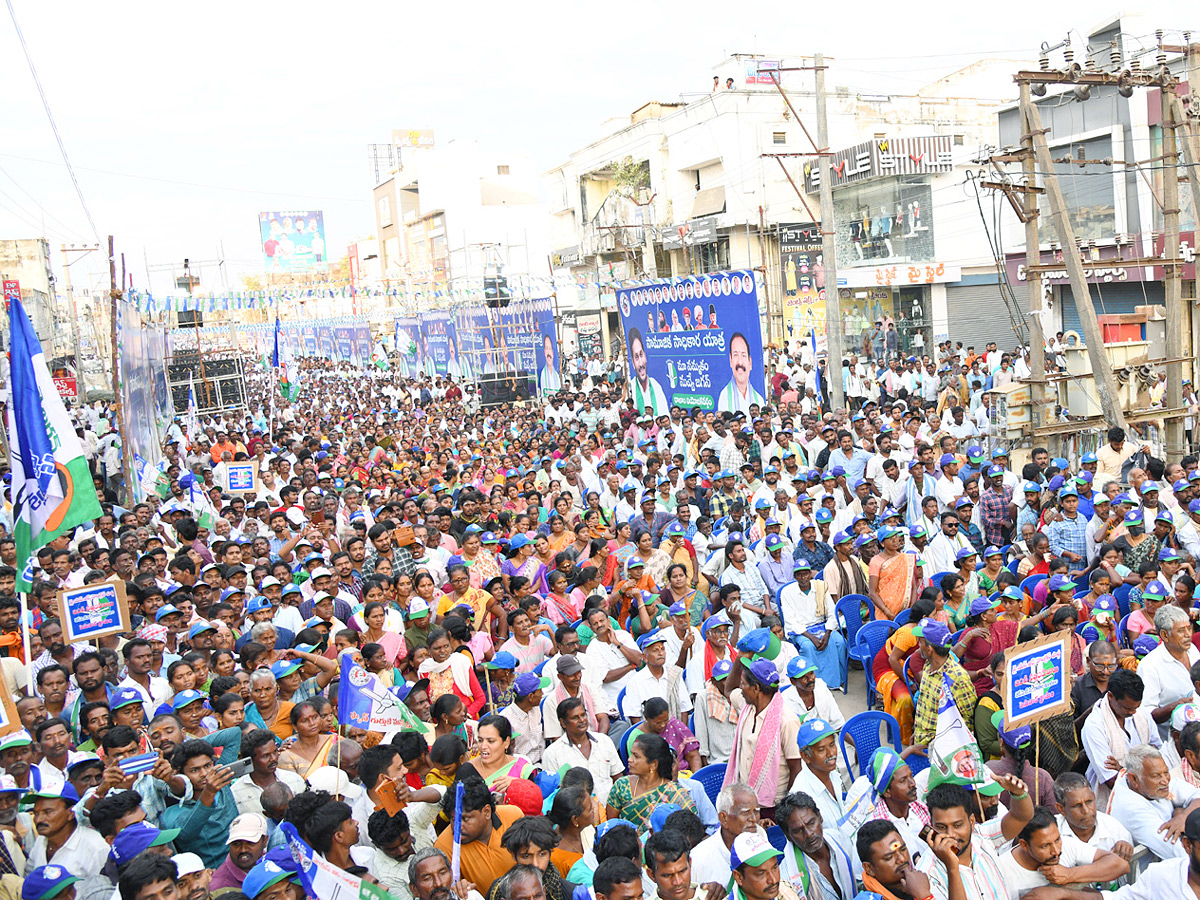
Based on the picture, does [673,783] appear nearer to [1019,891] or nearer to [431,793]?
[431,793]

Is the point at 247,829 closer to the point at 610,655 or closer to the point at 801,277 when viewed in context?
the point at 610,655

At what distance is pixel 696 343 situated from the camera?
16344 mm

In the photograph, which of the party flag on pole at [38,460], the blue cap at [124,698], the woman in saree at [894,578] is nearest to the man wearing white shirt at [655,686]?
the woman in saree at [894,578]

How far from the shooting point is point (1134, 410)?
11.4m

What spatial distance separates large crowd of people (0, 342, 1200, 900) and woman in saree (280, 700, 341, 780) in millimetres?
18

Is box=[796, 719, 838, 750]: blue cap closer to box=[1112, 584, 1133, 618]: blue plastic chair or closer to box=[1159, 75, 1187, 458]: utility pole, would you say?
box=[1112, 584, 1133, 618]: blue plastic chair

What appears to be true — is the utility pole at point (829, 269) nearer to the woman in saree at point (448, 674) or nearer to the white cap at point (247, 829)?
the woman in saree at point (448, 674)

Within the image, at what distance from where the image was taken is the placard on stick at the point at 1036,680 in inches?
168

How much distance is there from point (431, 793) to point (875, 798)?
190cm

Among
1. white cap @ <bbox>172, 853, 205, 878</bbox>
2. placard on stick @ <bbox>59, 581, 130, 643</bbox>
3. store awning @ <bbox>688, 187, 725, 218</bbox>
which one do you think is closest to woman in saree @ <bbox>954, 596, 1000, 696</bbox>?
white cap @ <bbox>172, 853, 205, 878</bbox>

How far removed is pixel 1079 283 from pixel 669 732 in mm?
8348

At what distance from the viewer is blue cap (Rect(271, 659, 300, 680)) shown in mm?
5704

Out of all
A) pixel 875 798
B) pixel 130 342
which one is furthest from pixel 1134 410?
pixel 130 342

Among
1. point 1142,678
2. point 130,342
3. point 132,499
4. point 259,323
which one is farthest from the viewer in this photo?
point 259,323
